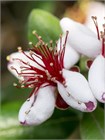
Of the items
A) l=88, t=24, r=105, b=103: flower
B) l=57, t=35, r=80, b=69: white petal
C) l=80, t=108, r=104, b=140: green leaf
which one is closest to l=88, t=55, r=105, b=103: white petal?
l=88, t=24, r=105, b=103: flower

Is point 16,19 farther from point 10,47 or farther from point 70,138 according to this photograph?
point 70,138

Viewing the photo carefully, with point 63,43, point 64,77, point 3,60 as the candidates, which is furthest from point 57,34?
point 3,60

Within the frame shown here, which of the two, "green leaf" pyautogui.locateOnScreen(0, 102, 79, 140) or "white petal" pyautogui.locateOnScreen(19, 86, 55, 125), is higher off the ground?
"white petal" pyautogui.locateOnScreen(19, 86, 55, 125)

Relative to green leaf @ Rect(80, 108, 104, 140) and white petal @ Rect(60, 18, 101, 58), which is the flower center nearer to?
white petal @ Rect(60, 18, 101, 58)

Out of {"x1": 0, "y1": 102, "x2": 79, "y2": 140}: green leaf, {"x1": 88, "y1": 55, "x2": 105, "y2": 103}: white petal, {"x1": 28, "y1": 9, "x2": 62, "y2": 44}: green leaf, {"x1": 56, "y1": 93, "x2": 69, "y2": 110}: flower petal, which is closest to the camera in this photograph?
{"x1": 88, "y1": 55, "x2": 105, "y2": 103}: white petal

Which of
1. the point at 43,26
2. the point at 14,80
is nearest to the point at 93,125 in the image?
the point at 43,26

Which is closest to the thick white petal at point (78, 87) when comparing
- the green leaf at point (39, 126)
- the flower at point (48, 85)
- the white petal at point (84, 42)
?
the flower at point (48, 85)
